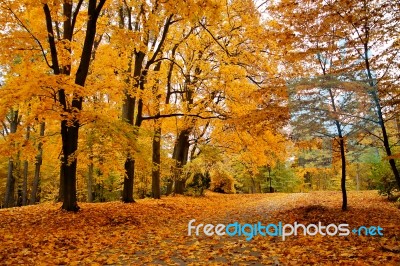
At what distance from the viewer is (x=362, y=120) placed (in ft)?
27.8

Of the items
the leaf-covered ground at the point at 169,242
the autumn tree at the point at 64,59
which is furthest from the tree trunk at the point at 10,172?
the autumn tree at the point at 64,59

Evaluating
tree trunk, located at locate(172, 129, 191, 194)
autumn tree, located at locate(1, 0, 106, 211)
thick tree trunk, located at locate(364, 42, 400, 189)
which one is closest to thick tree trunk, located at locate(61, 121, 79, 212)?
autumn tree, located at locate(1, 0, 106, 211)

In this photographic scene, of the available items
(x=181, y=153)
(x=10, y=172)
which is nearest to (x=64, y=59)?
(x=181, y=153)

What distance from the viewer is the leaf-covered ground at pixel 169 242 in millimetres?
5078

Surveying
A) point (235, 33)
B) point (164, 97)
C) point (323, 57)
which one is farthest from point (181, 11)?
point (164, 97)

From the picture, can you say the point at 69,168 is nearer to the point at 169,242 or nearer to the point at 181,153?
the point at 169,242

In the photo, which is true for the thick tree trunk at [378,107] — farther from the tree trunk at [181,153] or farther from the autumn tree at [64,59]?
the tree trunk at [181,153]

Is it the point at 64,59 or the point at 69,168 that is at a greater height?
the point at 64,59

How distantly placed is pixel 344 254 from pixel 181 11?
19.0ft

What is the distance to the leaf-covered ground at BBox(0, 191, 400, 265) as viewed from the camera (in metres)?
5.08

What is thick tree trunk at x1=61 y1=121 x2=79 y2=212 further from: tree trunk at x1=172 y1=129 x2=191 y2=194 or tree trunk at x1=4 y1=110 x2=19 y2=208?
tree trunk at x1=4 y1=110 x2=19 y2=208

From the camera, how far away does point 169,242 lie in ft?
22.2

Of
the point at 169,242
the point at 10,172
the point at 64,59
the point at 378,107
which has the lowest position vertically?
the point at 169,242

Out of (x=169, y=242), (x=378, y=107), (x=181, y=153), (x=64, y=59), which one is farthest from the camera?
(x=181, y=153)
